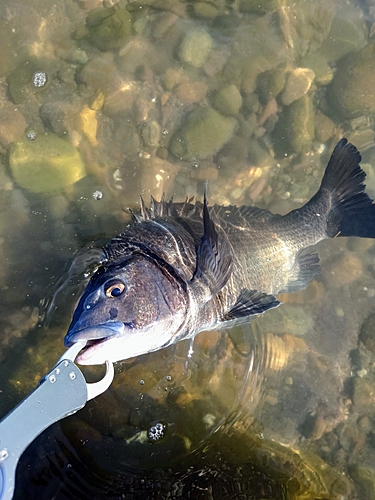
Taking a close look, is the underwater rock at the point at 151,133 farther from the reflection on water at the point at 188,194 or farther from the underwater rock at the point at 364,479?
the underwater rock at the point at 364,479

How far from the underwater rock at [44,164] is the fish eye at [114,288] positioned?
273 centimetres

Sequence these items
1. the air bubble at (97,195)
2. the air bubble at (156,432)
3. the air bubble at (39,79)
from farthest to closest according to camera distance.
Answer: the air bubble at (39,79)
the air bubble at (97,195)
the air bubble at (156,432)

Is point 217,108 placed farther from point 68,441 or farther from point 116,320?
point 68,441

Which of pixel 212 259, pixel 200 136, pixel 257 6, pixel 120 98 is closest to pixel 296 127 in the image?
pixel 200 136

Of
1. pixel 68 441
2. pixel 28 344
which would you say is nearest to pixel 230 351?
pixel 68 441

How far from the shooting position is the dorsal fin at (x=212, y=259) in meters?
2.90

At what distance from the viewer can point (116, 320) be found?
2.44 meters

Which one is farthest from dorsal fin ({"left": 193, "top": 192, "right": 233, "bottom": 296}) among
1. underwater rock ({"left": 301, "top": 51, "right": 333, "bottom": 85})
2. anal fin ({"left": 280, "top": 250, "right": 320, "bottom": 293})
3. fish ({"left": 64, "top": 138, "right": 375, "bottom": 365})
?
underwater rock ({"left": 301, "top": 51, "right": 333, "bottom": 85})

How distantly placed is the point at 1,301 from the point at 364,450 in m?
4.92

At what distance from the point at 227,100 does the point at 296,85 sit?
1134mm

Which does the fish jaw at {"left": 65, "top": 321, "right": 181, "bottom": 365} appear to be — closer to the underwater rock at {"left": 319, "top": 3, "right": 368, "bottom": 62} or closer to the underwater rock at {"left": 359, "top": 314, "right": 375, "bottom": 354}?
the underwater rock at {"left": 359, "top": 314, "right": 375, "bottom": 354}

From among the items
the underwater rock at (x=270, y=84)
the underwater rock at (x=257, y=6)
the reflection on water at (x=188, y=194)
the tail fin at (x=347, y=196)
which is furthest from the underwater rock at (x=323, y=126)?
the underwater rock at (x=257, y=6)

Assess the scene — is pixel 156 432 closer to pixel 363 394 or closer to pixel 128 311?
pixel 128 311

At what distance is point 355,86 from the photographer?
5609 millimetres
